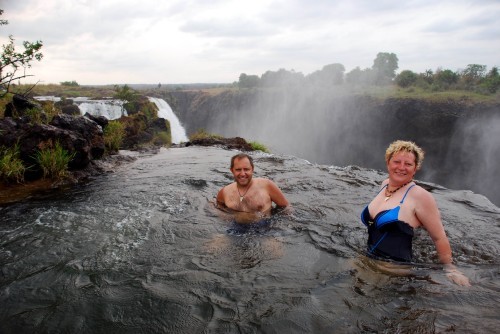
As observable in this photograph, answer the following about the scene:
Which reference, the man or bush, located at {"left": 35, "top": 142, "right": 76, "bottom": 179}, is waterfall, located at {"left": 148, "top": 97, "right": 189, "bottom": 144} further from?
the man

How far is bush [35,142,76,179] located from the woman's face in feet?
24.1

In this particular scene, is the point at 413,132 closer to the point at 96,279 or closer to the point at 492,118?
the point at 492,118

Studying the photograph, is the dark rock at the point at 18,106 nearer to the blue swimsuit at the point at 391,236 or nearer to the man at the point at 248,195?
the man at the point at 248,195

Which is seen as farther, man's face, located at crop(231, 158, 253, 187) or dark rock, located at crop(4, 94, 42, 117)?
dark rock, located at crop(4, 94, 42, 117)

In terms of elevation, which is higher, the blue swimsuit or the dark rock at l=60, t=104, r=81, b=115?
the dark rock at l=60, t=104, r=81, b=115

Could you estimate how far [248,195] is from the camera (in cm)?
508

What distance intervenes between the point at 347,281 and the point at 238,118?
146 feet

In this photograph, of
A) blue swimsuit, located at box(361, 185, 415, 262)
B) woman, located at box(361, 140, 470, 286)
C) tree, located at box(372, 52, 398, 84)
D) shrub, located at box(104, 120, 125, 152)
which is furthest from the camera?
tree, located at box(372, 52, 398, 84)

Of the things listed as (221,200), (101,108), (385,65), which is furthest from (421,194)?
(385,65)

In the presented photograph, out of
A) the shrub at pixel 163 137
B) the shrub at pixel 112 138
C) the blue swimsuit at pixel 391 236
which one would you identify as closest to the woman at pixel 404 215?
the blue swimsuit at pixel 391 236

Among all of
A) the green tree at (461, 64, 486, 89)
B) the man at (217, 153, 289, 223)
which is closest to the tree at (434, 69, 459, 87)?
the green tree at (461, 64, 486, 89)

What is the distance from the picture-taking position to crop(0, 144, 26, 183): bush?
22.6 ft

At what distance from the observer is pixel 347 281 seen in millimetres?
3361

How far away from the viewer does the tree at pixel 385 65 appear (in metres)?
42.2
